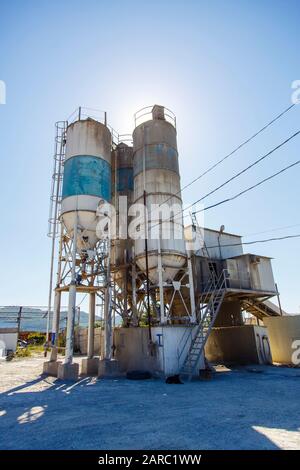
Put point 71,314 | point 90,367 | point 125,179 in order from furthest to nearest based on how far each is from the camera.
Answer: point 125,179 < point 90,367 < point 71,314

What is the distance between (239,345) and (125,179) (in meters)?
14.3

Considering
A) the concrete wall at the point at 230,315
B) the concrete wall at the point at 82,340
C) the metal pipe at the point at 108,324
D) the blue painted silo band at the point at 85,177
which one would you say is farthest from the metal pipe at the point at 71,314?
the concrete wall at the point at 82,340

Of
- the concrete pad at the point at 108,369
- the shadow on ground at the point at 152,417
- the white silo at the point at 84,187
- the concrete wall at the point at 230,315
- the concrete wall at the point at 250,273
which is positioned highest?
the white silo at the point at 84,187

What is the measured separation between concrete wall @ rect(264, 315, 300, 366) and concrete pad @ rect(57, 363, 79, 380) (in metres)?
14.0

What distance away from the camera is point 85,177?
1734cm

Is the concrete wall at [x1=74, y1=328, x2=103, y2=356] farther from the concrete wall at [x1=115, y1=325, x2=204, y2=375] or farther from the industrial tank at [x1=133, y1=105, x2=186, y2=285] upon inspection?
the industrial tank at [x1=133, y1=105, x2=186, y2=285]

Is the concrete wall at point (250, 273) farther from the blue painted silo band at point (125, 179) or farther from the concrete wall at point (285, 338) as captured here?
the blue painted silo band at point (125, 179)

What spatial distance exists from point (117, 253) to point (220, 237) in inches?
323

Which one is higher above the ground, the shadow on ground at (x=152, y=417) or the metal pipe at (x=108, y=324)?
the metal pipe at (x=108, y=324)

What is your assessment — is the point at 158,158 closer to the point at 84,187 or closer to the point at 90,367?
the point at 84,187

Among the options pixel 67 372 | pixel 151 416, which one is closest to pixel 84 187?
pixel 67 372

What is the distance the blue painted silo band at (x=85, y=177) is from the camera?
56.3ft

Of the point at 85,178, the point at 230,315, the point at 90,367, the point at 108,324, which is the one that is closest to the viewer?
the point at 108,324

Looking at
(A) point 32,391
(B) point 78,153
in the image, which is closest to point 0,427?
(A) point 32,391
